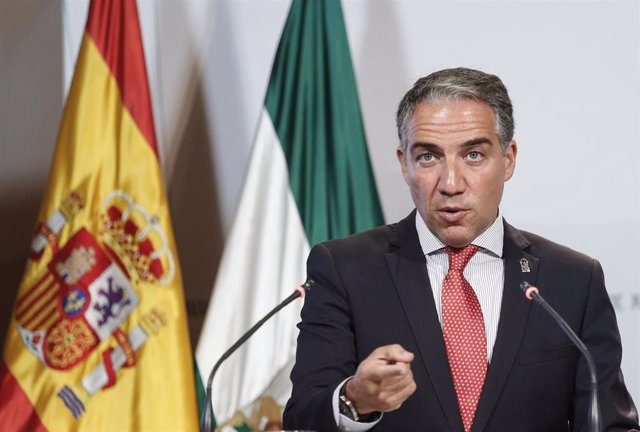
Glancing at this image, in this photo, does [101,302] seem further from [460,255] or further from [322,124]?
[460,255]

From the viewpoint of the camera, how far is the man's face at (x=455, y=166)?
7.07ft

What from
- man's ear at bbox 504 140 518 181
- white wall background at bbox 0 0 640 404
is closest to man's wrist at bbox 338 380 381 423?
man's ear at bbox 504 140 518 181

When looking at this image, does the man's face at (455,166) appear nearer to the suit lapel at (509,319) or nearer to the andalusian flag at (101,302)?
the suit lapel at (509,319)

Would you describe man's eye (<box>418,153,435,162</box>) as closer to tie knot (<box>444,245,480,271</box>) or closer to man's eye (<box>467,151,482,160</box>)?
man's eye (<box>467,151,482,160</box>)

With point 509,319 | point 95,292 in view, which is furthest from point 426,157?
point 95,292

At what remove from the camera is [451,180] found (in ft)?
7.04

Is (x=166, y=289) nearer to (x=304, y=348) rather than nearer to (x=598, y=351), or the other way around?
(x=304, y=348)

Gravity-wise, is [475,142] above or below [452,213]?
above

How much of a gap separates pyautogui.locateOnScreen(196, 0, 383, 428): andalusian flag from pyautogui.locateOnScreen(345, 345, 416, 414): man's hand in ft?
6.07

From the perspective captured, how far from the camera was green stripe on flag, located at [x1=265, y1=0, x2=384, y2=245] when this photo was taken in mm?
3598

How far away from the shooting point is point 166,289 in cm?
349

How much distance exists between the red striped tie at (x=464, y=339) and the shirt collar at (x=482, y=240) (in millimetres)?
68

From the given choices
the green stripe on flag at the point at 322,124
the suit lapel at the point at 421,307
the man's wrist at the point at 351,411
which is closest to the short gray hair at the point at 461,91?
the suit lapel at the point at 421,307

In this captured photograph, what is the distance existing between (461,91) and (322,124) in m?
1.47
